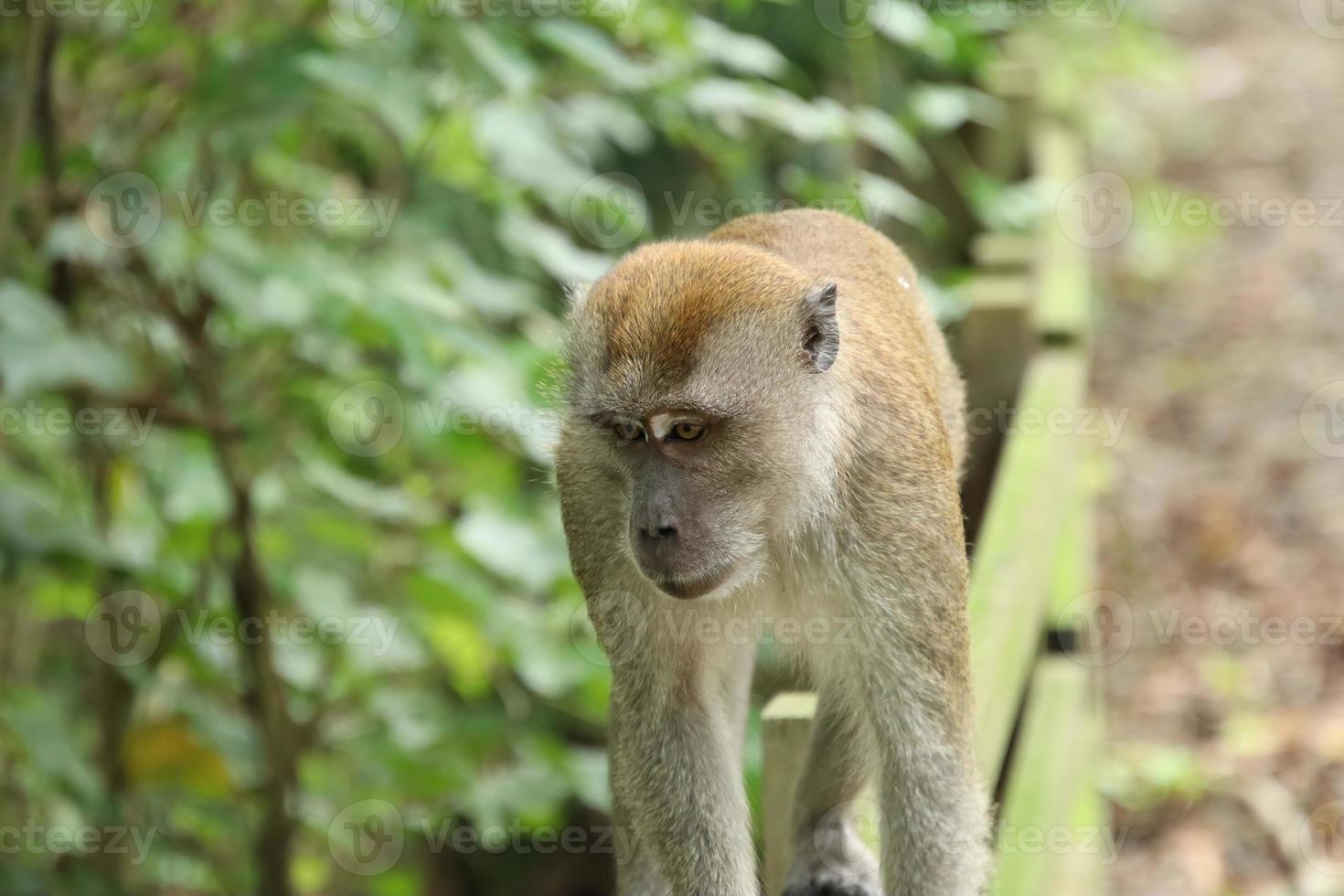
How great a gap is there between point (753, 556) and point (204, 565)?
8.68 ft

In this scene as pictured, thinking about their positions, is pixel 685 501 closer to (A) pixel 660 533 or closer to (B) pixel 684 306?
(A) pixel 660 533

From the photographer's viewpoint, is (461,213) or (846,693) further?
(461,213)

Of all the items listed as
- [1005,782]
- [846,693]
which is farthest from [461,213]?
[1005,782]

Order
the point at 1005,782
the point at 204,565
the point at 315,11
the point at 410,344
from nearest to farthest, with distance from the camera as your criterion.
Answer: the point at 410,344
the point at 315,11
the point at 204,565
the point at 1005,782

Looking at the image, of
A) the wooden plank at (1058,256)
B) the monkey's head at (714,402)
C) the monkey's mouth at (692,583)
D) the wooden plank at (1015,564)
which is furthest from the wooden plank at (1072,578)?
the monkey's mouth at (692,583)

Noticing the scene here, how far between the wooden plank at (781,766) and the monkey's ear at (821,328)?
731 millimetres

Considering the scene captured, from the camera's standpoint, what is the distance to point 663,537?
9.70 ft

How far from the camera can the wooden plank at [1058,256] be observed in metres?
5.63

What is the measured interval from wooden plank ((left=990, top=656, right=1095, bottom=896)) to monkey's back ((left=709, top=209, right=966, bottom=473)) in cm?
88

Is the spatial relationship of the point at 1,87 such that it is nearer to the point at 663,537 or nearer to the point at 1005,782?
the point at 663,537

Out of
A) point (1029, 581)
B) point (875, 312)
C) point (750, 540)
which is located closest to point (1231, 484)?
point (1029, 581)

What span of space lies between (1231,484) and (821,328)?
633 centimetres

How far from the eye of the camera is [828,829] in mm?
3789

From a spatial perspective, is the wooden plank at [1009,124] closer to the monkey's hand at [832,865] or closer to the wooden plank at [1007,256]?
the wooden plank at [1007,256]
